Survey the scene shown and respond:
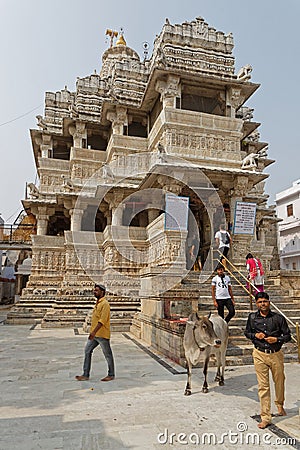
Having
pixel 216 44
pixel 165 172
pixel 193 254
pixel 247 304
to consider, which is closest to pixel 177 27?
pixel 216 44

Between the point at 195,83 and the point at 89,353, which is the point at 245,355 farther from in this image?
the point at 195,83

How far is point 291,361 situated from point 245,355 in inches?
36.5

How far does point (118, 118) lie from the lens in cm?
1866

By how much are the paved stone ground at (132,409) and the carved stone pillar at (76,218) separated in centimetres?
1104

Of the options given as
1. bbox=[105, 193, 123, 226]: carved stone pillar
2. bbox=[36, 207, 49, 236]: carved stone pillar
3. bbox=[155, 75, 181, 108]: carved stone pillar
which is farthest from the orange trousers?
bbox=[36, 207, 49, 236]: carved stone pillar

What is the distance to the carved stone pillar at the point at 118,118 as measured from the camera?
1861 centimetres

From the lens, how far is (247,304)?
1008cm

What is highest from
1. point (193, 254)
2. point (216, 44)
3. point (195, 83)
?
point (216, 44)

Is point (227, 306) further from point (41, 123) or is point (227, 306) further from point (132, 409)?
point (41, 123)

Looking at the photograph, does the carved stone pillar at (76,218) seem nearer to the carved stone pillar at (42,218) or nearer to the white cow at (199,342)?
the carved stone pillar at (42,218)

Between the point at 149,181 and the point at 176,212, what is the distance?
2.63 metres

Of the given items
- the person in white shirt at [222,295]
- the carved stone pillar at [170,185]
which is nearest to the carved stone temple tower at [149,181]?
the carved stone pillar at [170,185]

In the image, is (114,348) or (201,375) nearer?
(201,375)

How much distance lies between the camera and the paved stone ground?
11.6 ft
